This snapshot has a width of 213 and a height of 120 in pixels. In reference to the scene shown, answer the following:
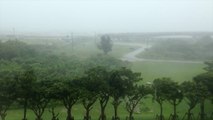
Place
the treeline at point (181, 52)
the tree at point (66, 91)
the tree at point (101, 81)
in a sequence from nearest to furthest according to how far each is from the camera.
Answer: the tree at point (66, 91) → the tree at point (101, 81) → the treeline at point (181, 52)

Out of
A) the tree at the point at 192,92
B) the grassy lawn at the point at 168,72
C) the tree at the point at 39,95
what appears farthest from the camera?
the grassy lawn at the point at 168,72

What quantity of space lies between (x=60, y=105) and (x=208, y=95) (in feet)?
50.6

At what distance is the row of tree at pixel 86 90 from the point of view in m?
23.5

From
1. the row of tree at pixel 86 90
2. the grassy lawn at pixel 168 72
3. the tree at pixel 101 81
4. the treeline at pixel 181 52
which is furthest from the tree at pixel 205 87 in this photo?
the treeline at pixel 181 52

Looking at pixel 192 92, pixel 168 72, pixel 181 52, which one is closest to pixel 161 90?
pixel 192 92

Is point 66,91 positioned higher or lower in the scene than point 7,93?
higher

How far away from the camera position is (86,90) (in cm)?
2425

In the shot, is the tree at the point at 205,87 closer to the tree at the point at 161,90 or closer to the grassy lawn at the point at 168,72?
the tree at the point at 161,90

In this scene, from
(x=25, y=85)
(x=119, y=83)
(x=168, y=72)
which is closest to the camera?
(x=25, y=85)

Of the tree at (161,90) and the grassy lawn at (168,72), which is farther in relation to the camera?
the grassy lawn at (168,72)

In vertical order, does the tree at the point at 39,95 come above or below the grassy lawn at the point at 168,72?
above

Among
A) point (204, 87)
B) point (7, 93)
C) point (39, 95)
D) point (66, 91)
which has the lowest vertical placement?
point (39, 95)

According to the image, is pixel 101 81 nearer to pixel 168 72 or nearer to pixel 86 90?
pixel 86 90

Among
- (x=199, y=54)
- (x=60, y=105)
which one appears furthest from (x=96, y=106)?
(x=199, y=54)
